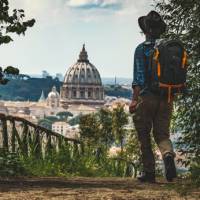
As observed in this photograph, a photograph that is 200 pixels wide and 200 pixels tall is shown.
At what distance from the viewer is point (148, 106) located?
7453 millimetres

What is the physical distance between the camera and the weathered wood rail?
9102 millimetres

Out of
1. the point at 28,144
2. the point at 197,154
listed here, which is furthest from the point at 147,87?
the point at 28,144

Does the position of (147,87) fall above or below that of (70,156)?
above

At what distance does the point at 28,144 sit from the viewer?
31.7 ft

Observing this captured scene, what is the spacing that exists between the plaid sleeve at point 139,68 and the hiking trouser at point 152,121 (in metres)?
0.20

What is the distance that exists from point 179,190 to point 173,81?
1.46 metres

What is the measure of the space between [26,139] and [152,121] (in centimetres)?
253

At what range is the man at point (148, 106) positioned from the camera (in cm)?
730

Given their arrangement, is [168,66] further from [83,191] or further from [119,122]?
[119,122]

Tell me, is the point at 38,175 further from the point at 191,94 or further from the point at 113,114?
the point at 113,114

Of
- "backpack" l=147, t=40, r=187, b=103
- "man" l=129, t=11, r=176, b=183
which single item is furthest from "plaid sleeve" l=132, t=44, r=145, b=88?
"backpack" l=147, t=40, r=187, b=103

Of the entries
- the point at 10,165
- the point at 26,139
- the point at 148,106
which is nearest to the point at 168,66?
the point at 148,106

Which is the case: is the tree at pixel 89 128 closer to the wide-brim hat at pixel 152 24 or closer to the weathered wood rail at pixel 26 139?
the weathered wood rail at pixel 26 139

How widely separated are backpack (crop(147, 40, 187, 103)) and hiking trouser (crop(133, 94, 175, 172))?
0.27 meters
